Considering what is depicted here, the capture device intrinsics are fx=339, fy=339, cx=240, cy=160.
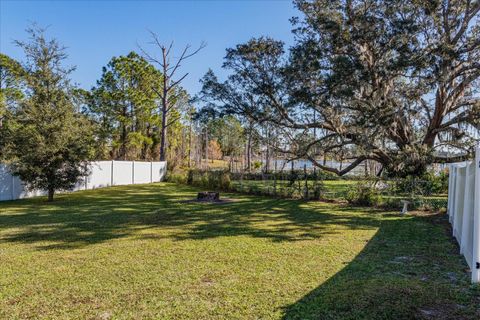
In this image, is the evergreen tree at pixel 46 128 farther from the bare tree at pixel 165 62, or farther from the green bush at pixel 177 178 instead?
the bare tree at pixel 165 62

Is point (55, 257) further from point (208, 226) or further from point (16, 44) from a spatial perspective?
point (16, 44)

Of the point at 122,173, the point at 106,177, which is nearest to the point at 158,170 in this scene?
the point at 122,173

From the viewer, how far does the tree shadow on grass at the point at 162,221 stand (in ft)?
22.2

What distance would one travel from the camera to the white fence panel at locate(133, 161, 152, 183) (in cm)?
2077

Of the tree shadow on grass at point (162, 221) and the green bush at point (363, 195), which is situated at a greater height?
the green bush at point (363, 195)

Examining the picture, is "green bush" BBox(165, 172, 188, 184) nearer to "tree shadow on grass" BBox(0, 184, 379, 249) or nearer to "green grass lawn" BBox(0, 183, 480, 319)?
"tree shadow on grass" BBox(0, 184, 379, 249)

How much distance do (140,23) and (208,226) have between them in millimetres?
19707

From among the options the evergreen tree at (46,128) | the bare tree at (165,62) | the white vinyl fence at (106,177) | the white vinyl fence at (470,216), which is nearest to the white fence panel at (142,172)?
the white vinyl fence at (106,177)

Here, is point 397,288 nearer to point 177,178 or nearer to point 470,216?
point 470,216

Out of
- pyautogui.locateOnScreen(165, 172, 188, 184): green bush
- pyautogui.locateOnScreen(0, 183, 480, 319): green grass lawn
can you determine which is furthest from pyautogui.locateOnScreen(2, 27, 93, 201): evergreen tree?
pyautogui.locateOnScreen(165, 172, 188, 184): green bush

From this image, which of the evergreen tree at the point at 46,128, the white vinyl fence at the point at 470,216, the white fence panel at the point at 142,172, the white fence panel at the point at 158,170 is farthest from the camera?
the white fence panel at the point at 158,170

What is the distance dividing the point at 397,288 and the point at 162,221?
19.4 ft

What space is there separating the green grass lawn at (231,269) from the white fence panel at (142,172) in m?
12.0

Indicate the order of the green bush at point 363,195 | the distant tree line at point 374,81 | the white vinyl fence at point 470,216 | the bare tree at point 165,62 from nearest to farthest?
1. the white vinyl fence at point 470,216
2. the distant tree line at point 374,81
3. the green bush at point 363,195
4. the bare tree at point 165,62
